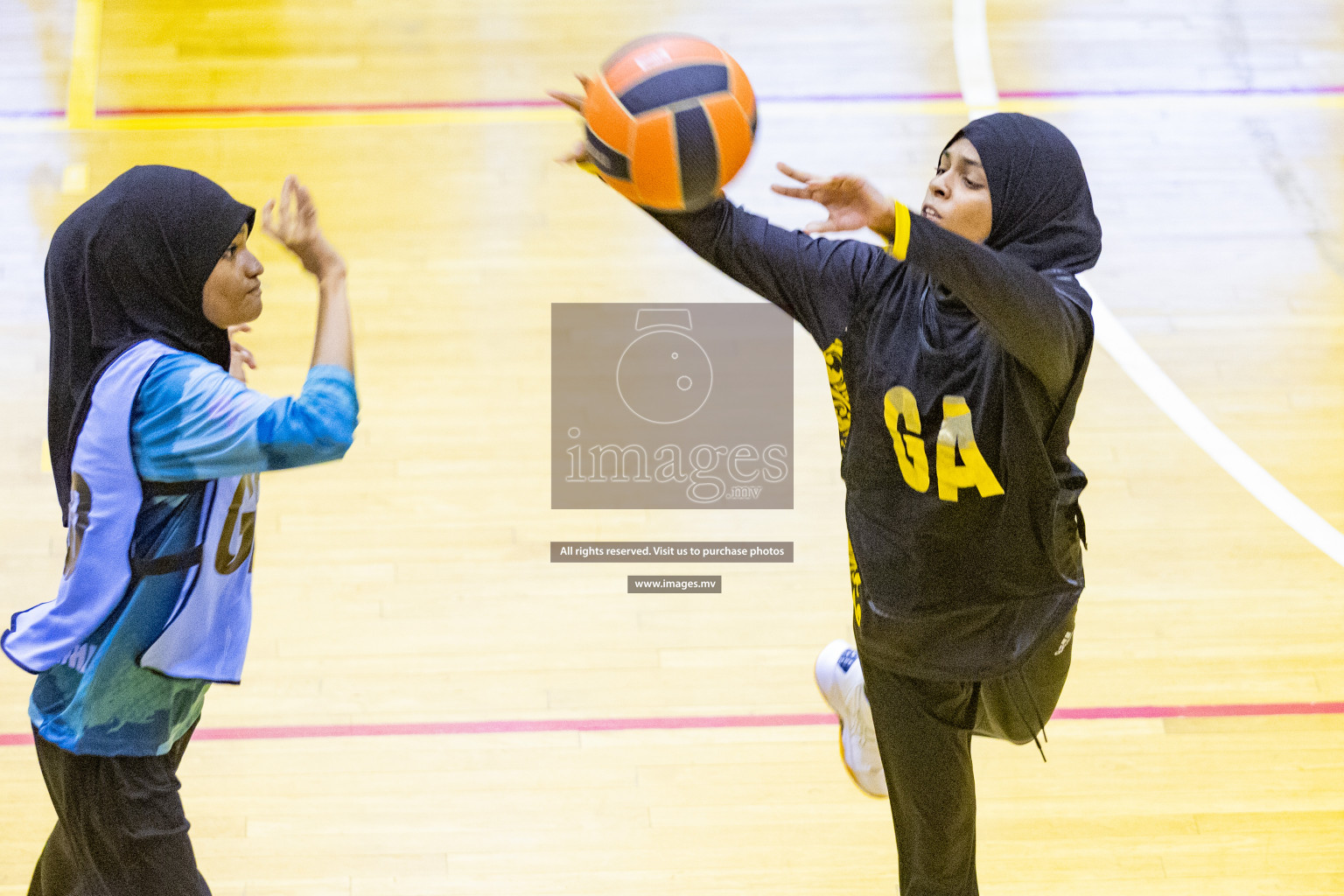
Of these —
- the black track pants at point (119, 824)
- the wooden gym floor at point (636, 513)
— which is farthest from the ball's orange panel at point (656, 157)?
the wooden gym floor at point (636, 513)

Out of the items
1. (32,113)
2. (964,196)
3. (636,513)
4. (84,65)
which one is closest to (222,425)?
(964,196)

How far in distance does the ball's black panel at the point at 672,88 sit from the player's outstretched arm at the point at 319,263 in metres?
0.60

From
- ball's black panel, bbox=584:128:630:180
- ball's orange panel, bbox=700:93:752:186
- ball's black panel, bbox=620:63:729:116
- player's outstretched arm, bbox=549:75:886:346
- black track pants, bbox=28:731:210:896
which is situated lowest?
Result: black track pants, bbox=28:731:210:896

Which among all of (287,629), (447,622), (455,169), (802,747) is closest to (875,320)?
(802,747)

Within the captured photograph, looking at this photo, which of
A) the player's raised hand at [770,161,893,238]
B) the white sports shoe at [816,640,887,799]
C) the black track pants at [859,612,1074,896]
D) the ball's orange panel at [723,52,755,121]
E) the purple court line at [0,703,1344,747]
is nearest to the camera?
the player's raised hand at [770,161,893,238]

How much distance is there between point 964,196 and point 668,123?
1.80 ft

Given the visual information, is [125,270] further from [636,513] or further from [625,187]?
[636,513]

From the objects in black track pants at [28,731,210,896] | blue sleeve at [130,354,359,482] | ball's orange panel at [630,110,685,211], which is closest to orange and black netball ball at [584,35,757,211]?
ball's orange panel at [630,110,685,211]

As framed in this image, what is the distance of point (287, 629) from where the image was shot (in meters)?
3.72

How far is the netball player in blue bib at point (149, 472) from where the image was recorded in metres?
2.08

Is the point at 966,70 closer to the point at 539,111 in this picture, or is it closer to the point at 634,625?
the point at 539,111

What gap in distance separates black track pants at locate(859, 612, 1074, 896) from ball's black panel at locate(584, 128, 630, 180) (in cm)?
110

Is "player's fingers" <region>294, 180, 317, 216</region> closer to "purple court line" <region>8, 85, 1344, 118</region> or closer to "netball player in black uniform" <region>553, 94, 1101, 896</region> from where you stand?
"netball player in black uniform" <region>553, 94, 1101, 896</region>

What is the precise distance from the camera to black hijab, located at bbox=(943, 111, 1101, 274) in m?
2.14
